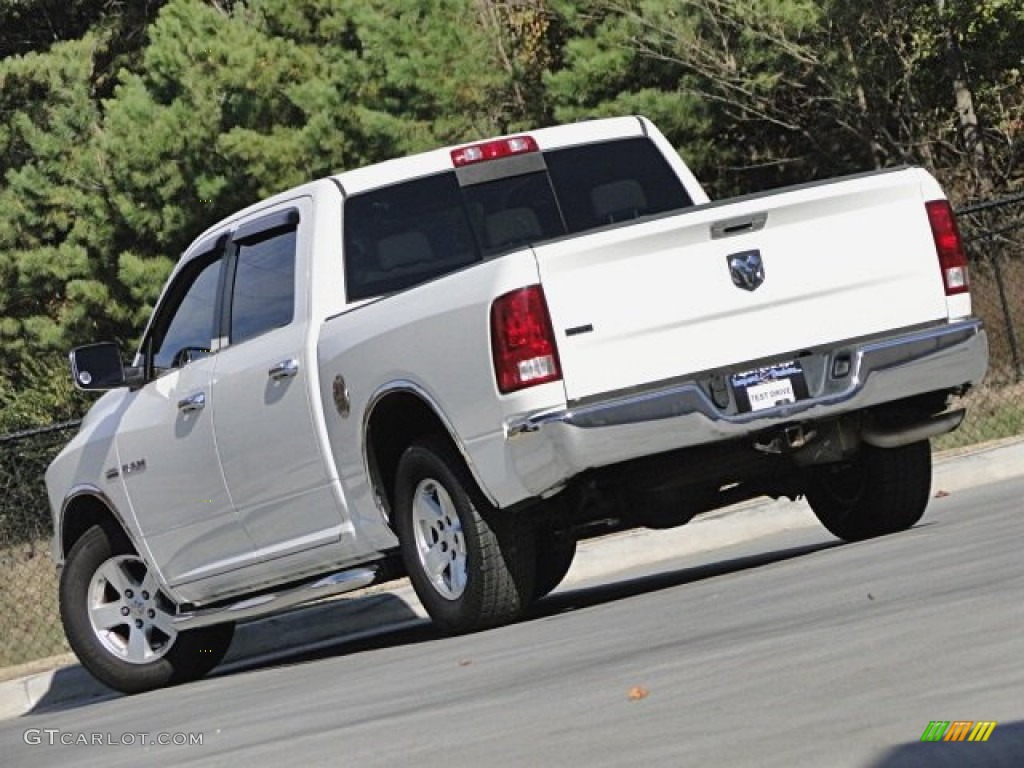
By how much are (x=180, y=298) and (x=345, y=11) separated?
68.3 ft

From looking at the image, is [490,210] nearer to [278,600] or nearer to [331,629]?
[278,600]

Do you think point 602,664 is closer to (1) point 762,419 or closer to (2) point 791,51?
(1) point 762,419

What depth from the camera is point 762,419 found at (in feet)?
30.1

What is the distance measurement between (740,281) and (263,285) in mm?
2474

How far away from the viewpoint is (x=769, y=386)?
9234 millimetres

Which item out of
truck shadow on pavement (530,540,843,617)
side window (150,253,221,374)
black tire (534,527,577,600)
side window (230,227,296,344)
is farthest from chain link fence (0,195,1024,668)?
black tire (534,527,577,600)

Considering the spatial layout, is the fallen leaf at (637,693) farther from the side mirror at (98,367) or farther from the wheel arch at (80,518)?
the wheel arch at (80,518)

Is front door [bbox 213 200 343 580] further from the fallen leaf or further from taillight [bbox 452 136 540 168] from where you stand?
the fallen leaf

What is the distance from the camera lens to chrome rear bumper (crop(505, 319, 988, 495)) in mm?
8938

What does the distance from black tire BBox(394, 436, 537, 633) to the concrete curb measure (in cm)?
261

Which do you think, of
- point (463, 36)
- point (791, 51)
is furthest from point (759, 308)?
point (463, 36)

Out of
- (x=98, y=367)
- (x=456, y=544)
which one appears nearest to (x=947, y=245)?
(x=456, y=544)

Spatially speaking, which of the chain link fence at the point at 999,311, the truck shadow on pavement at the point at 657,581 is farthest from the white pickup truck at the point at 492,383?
the chain link fence at the point at 999,311

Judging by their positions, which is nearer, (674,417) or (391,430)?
(674,417)
